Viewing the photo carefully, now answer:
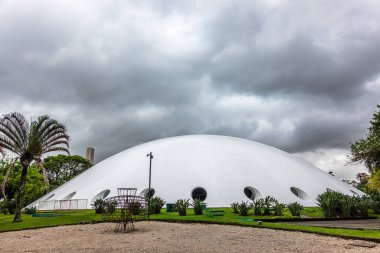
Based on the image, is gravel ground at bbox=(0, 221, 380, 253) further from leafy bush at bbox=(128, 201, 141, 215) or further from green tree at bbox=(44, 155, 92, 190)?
green tree at bbox=(44, 155, 92, 190)

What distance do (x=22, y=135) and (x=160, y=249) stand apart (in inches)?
559

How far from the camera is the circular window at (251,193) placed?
23.9 meters

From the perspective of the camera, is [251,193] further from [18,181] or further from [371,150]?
[18,181]

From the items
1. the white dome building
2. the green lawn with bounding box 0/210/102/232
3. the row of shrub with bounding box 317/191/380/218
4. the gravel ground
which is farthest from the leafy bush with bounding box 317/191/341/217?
the green lawn with bounding box 0/210/102/232

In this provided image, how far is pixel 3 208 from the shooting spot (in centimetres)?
3061

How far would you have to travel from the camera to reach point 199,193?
24.0m

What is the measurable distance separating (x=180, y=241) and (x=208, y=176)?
54.8 ft

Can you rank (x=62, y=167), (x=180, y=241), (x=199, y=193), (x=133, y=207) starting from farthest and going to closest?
(x=62, y=167), (x=199, y=193), (x=133, y=207), (x=180, y=241)

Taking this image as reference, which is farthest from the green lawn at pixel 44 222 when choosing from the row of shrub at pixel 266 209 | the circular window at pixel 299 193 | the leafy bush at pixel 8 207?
the circular window at pixel 299 193

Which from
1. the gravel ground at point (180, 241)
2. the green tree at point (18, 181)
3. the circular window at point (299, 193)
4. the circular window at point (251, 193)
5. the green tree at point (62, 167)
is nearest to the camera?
the gravel ground at point (180, 241)

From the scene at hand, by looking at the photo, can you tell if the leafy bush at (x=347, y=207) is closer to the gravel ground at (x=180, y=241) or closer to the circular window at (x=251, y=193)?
the circular window at (x=251, y=193)

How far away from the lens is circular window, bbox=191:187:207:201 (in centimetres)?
2366

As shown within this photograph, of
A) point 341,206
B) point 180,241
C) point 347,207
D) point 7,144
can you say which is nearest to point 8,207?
point 7,144

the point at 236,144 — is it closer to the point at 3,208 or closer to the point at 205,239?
the point at 205,239
